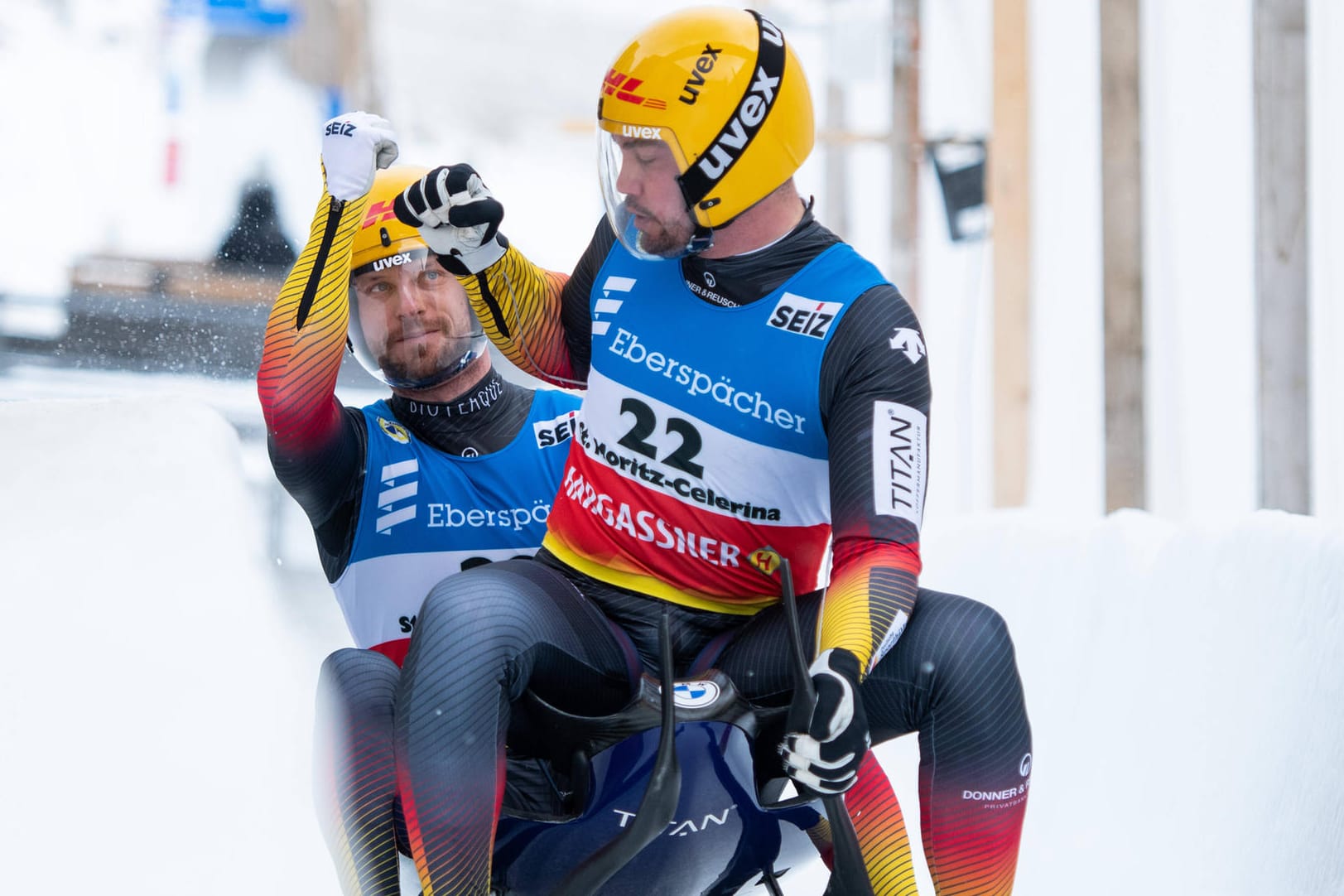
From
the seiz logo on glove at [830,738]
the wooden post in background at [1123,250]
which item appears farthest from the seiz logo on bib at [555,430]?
the wooden post in background at [1123,250]

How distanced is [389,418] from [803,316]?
0.92m

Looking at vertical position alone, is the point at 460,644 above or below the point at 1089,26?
below

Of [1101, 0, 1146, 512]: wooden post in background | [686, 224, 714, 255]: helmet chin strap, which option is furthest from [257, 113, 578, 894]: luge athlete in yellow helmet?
[1101, 0, 1146, 512]: wooden post in background

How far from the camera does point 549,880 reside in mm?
1612

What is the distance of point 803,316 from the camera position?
1727mm

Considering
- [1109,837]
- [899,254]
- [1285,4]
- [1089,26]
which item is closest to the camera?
[1109,837]

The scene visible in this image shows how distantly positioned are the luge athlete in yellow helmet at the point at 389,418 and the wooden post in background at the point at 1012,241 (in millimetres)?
3514

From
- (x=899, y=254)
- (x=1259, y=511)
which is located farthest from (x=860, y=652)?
(x=899, y=254)

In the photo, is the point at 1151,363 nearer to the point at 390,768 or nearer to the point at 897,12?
the point at 897,12

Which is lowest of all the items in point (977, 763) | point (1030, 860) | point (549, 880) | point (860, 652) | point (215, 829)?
point (1030, 860)

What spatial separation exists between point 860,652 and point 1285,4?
9.62ft

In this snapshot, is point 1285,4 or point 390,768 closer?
point 390,768

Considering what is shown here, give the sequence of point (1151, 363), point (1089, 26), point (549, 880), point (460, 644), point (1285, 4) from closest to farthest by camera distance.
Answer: point (460, 644), point (549, 880), point (1285, 4), point (1151, 363), point (1089, 26)

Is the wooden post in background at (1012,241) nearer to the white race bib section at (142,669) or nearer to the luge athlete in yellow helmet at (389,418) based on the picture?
the white race bib section at (142,669)
